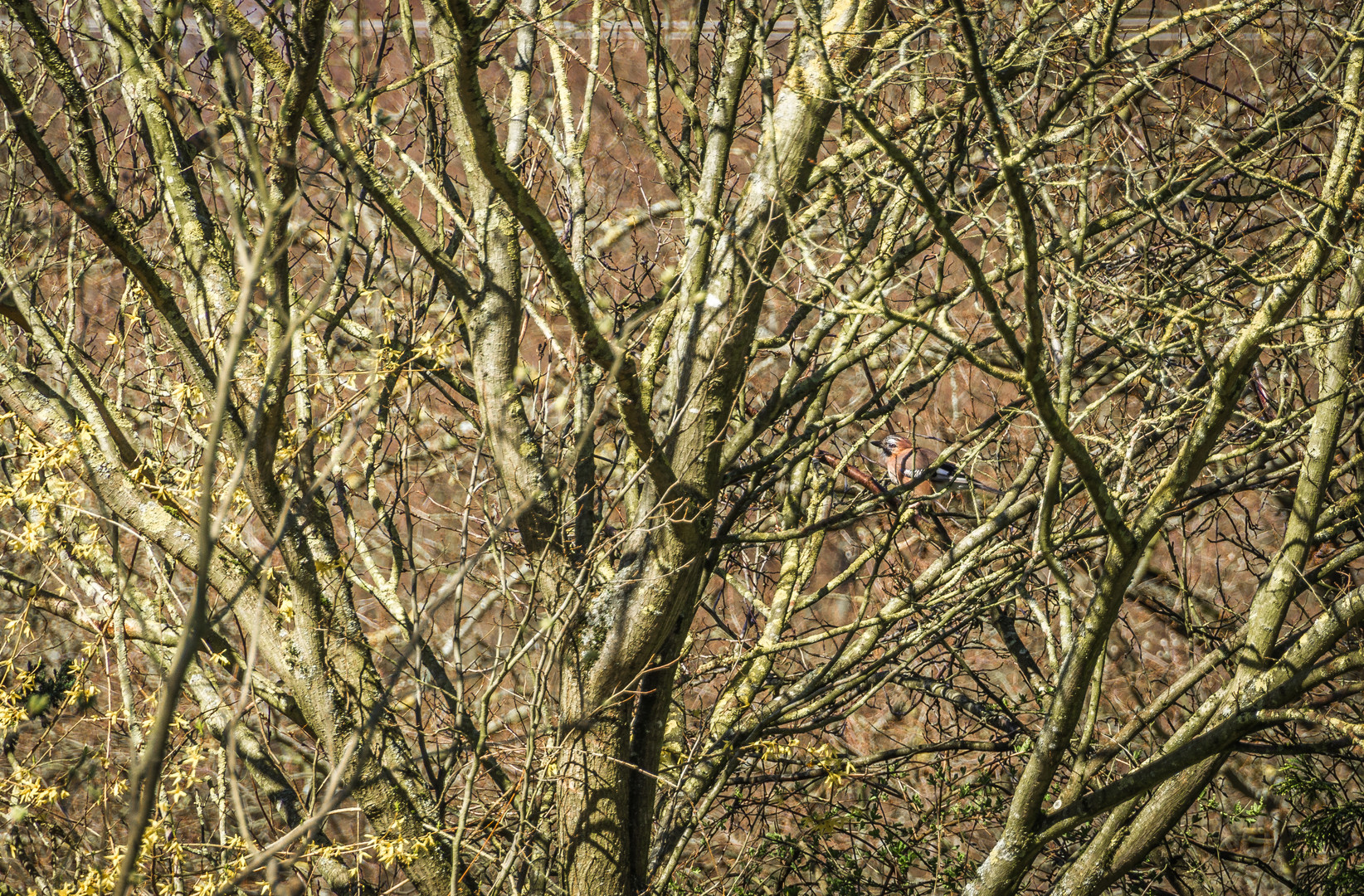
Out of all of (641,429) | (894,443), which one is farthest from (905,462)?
(641,429)

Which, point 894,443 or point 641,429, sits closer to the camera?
point 641,429

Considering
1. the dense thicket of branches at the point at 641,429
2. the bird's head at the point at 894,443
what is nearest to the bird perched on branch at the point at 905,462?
the bird's head at the point at 894,443

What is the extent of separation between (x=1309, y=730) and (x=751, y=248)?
441 cm

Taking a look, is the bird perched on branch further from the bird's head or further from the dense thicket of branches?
the dense thicket of branches

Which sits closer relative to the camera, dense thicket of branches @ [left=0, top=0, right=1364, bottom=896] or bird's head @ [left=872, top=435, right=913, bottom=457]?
dense thicket of branches @ [left=0, top=0, right=1364, bottom=896]

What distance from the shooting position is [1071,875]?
3.14 m

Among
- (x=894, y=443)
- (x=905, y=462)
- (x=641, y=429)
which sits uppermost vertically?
(x=894, y=443)

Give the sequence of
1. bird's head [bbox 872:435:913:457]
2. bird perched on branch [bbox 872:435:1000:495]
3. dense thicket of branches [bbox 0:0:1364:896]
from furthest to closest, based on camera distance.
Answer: bird's head [bbox 872:435:913:457] → bird perched on branch [bbox 872:435:1000:495] → dense thicket of branches [bbox 0:0:1364:896]

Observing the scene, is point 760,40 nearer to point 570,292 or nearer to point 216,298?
point 570,292

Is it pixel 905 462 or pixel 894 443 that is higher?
pixel 894 443

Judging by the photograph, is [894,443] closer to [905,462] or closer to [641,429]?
[905,462]

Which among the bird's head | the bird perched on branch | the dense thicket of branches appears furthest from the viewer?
the bird's head

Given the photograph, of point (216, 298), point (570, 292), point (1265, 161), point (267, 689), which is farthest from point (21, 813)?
point (1265, 161)

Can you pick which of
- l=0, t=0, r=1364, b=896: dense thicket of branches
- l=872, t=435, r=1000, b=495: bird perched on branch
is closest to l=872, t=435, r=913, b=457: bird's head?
l=872, t=435, r=1000, b=495: bird perched on branch
